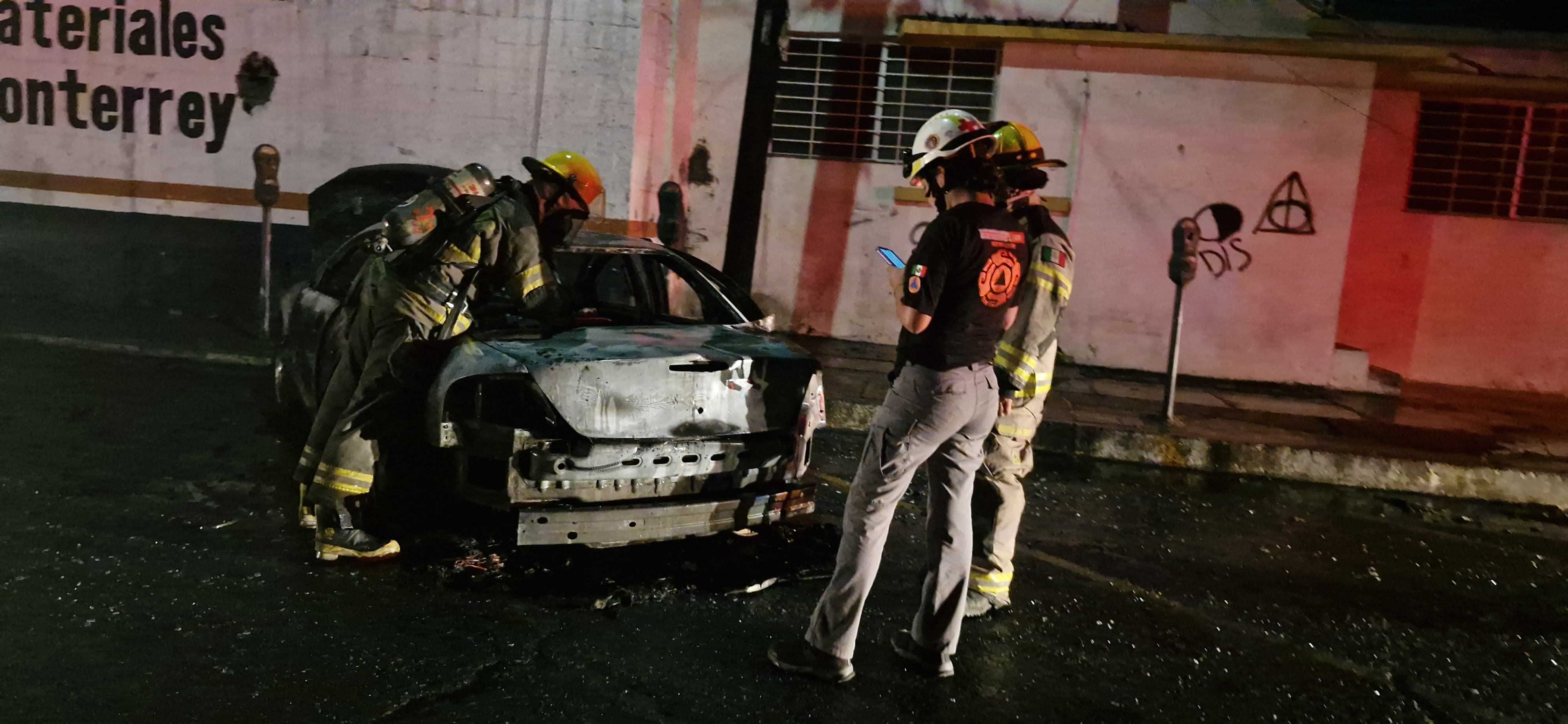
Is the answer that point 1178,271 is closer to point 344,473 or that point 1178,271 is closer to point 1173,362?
point 1173,362

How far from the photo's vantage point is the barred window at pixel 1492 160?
9.83 m

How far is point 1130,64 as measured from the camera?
380 inches

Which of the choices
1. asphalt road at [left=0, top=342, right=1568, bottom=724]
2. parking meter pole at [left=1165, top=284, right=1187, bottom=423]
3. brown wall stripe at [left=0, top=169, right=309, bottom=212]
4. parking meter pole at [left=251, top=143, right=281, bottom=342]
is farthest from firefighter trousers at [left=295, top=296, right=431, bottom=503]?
brown wall stripe at [left=0, top=169, right=309, bottom=212]

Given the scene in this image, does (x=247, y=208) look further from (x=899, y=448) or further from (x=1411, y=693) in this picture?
(x=1411, y=693)

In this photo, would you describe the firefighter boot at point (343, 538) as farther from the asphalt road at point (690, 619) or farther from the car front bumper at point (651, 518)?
the car front bumper at point (651, 518)

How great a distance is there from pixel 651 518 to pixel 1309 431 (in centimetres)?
530

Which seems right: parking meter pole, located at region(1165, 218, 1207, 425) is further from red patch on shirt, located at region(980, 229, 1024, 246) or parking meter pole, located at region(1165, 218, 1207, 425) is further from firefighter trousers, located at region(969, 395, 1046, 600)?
red patch on shirt, located at region(980, 229, 1024, 246)

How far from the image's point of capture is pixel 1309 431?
7676 mm

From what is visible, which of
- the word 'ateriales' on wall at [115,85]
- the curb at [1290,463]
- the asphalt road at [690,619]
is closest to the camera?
the asphalt road at [690,619]

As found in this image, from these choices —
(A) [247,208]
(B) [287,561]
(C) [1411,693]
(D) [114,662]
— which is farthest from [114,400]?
(C) [1411,693]

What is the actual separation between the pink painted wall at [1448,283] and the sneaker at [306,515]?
28.1 feet

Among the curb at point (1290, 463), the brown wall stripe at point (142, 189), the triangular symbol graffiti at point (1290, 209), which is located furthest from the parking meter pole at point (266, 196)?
the triangular symbol graffiti at point (1290, 209)

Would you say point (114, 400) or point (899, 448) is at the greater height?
point (899, 448)

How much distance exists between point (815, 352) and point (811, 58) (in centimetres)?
270
